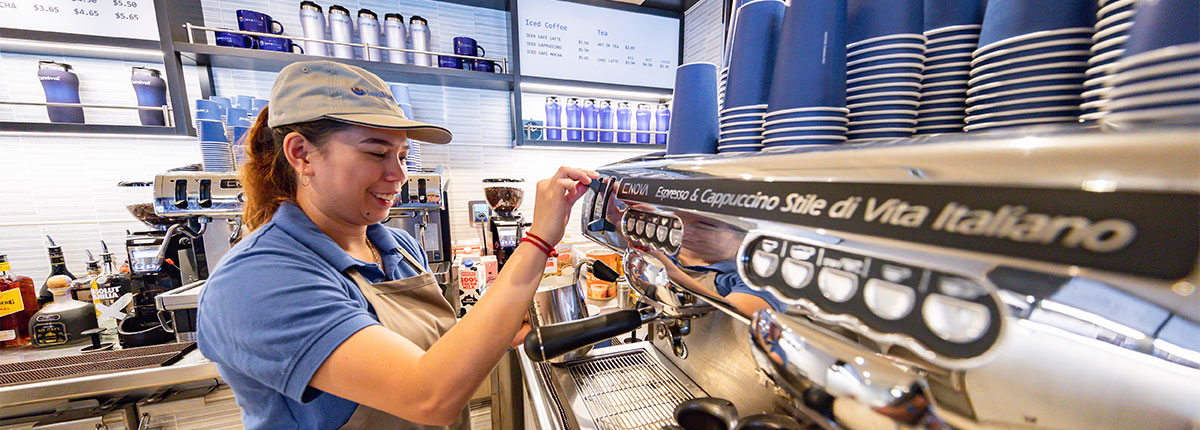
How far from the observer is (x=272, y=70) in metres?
1.84

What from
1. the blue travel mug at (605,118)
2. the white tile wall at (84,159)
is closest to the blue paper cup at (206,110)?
the white tile wall at (84,159)

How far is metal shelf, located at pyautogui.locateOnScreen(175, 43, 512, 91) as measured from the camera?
159cm

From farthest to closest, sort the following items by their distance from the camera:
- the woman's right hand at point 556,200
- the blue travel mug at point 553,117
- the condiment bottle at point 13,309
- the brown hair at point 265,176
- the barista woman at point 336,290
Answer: the blue travel mug at point 553,117 → the condiment bottle at point 13,309 → the brown hair at point 265,176 → the woman's right hand at point 556,200 → the barista woman at point 336,290

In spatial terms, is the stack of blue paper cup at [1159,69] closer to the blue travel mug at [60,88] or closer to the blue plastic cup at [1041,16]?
the blue plastic cup at [1041,16]

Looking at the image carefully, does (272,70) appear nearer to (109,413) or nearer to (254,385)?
(109,413)

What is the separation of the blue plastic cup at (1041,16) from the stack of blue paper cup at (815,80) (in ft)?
Answer: 0.48

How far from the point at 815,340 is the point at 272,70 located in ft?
8.08

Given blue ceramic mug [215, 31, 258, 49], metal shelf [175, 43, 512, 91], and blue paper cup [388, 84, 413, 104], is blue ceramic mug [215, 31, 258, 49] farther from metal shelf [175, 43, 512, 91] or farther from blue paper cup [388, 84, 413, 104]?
blue paper cup [388, 84, 413, 104]

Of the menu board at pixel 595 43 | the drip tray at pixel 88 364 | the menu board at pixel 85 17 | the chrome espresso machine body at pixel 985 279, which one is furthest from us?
the menu board at pixel 595 43

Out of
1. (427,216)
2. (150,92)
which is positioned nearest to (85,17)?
(150,92)

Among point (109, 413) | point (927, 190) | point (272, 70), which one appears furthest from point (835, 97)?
point (272, 70)

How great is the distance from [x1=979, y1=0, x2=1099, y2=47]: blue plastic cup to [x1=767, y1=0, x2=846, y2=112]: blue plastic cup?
5.8 inches

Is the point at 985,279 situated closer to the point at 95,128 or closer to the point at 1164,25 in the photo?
the point at 1164,25

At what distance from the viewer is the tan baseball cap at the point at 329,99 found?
69 centimetres
